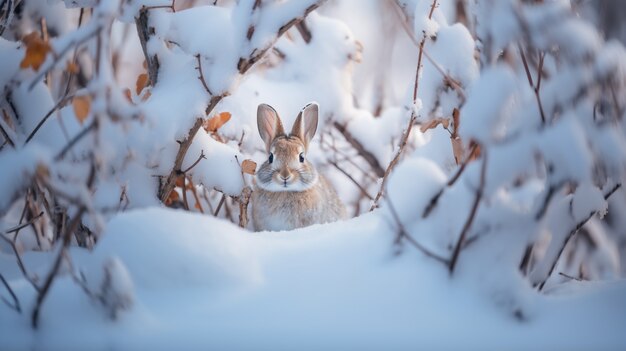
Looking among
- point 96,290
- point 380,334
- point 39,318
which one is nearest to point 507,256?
point 380,334

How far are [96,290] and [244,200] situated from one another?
1.90 meters

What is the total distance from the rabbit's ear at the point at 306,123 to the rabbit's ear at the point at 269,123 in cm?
11

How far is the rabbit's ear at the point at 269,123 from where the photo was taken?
3.99 meters

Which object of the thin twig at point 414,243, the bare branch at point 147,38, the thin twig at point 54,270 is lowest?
the thin twig at point 54,270

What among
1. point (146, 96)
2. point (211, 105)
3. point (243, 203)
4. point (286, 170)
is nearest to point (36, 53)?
point (211, 105)

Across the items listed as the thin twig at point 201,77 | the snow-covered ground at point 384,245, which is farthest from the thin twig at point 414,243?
the thin twig at point 201,77

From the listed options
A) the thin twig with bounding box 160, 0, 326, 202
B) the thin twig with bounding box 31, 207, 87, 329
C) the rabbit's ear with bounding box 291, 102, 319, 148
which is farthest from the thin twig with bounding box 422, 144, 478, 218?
the rabbit's ear with bounding box 291, 102, 319, 148

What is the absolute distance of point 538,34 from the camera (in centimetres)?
163

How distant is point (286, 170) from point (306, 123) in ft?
1.48

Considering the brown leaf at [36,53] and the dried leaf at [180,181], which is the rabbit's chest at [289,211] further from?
the brown leaf at [36,53]

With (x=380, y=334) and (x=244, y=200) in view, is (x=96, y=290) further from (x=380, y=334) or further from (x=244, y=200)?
(x=244, y=200)

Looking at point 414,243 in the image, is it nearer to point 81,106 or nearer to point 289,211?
point 81,106

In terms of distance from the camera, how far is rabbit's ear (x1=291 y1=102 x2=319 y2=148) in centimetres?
396

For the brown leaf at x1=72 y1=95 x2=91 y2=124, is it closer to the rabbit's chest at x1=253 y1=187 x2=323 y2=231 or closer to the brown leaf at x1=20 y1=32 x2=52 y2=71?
the brown leaf at x1=20 y1=32 x2=52 y2=71
